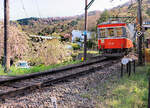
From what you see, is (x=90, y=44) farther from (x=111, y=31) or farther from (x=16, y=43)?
(x=111, y=31)

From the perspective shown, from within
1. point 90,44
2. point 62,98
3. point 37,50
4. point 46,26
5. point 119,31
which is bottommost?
point 62,98

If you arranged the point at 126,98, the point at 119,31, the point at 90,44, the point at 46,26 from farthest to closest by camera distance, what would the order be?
the point at 90,44 → the point at 46,26 → the point at 119,31 → the point at 126,98

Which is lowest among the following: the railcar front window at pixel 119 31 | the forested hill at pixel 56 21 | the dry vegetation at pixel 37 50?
the dry vegetation at pixel 37 50

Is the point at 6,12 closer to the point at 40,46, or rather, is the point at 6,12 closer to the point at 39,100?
the point at 40,46

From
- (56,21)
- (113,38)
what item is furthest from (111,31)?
(56,21)

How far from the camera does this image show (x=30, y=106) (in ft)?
14.3

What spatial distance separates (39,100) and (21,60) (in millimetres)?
15762

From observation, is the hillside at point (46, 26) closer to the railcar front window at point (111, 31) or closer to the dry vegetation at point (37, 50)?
the dry vegetation at point (37, 50)

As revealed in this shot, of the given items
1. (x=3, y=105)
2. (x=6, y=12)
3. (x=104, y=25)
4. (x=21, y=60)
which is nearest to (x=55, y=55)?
(x=21, y=60)

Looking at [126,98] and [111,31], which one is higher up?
[111,31]

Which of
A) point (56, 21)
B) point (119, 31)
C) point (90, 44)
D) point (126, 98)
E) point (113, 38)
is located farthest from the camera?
point (90, 44)

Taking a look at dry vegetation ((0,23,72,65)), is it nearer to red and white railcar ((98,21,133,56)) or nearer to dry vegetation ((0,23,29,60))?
dry vegetation ((0,23,29,60))

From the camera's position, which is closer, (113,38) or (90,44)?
(113,38)

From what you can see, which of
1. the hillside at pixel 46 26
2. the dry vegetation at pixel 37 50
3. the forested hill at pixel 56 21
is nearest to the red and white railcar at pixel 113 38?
the forested hill at pixel 56 21
